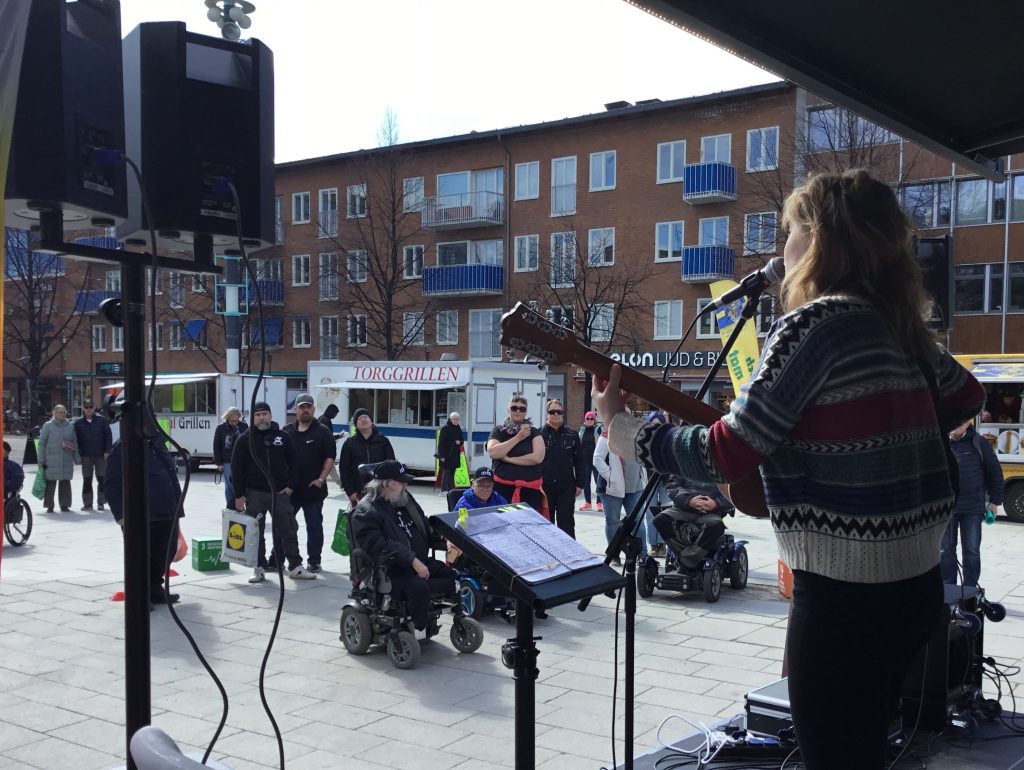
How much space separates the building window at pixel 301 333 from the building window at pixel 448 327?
7.59m

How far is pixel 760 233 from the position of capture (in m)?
30.8

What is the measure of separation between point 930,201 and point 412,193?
844 inches

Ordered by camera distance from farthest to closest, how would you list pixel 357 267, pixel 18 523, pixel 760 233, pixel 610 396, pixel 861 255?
A: 1. pixel 357 267
2. pixel 760 233
3. pixel 18 523
4. pixel 610 396
5. pixel 861 255

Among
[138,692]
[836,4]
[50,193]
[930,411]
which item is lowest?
[138,692]

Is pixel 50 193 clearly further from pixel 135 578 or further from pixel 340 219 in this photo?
pixel 340 219

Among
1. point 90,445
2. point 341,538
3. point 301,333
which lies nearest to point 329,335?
point 301,333

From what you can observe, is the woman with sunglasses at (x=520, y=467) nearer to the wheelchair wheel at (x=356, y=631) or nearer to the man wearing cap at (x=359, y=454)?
the man wearing cap at (x=359, y=454)

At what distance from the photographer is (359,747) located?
4.89m

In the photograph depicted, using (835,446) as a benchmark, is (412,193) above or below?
above

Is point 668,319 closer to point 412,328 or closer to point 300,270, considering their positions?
point 412,328

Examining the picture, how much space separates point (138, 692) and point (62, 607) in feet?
19.9

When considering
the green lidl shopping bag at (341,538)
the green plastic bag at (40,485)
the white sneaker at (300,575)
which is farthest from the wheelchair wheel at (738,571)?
the green plastic bag at (40,485)

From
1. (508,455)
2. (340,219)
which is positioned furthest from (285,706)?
(340,219)

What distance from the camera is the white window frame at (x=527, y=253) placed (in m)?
38.3
